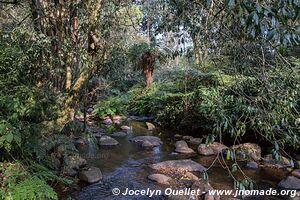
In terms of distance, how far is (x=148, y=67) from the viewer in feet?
43.9

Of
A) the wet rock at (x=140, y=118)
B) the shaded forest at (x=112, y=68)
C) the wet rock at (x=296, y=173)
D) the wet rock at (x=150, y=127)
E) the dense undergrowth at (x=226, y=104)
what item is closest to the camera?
the shaded forest at (x=112, y=68)

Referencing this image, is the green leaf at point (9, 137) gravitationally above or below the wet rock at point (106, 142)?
above

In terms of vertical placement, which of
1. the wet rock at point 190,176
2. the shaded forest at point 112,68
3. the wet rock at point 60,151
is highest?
the shaded forest at point 112,68

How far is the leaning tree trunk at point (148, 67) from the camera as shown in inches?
515

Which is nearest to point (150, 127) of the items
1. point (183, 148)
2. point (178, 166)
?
point (183, 148)

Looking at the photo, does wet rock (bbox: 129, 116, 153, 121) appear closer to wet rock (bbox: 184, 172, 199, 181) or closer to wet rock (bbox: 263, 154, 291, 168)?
wet rock (bbox: 263, 154, 291, 168)

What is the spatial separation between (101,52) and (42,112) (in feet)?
4.63

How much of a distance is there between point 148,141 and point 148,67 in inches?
235

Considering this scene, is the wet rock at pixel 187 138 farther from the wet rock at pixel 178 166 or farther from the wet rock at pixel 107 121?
the wet rock at pixel 107 121

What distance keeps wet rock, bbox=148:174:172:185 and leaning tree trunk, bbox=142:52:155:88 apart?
319 inches

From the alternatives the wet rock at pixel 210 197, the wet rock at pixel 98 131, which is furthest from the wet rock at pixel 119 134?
the wet rock at pixel 210 197

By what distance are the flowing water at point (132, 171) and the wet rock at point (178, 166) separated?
0.19m

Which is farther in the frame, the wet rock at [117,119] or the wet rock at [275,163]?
the wet rock at [117,119]

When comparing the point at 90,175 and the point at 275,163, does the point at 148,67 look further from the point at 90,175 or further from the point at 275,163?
the point at 90,175
